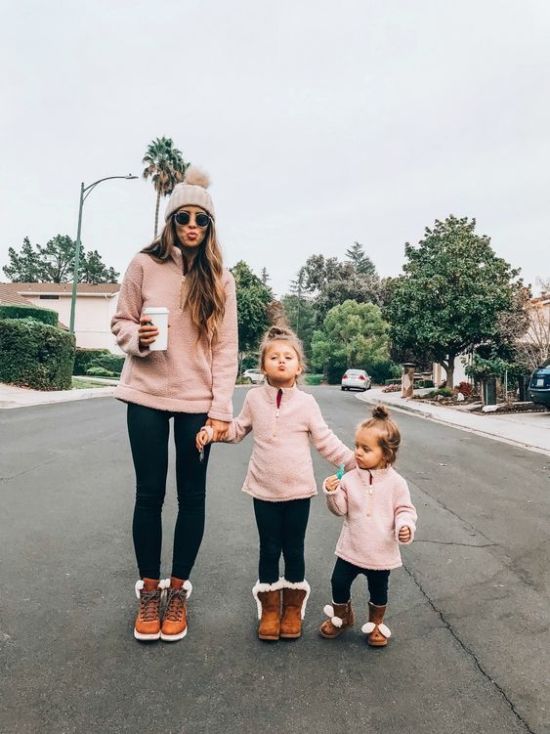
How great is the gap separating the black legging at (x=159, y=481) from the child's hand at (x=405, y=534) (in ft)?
3.10

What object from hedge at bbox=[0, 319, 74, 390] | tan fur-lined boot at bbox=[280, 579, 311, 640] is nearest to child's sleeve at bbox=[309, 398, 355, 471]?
tan fur-lined boot at bbox=[280, 579, 311, 640]

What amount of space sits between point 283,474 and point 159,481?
1.92ft

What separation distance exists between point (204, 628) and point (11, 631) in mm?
876

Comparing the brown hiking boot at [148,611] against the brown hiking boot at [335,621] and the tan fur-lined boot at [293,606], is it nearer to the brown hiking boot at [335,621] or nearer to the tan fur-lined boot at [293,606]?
the tan fur-lined boot at [293,606]

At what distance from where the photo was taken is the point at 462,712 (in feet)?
7.12

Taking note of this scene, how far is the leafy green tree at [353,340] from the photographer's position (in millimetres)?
50513

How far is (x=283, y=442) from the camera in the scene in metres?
2.80

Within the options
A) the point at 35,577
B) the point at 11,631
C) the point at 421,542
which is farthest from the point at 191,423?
the point at 421,542

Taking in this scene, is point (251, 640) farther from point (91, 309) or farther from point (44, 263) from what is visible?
point (44, 263)

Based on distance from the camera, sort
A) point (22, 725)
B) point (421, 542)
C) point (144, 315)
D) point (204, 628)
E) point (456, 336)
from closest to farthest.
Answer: point (22, 725)
point (144, 315)
point (204, 628)
point (421, 542)
point (456, 336)

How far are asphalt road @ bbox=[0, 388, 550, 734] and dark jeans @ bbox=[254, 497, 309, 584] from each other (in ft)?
0.96

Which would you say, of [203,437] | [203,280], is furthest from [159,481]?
[203,280]

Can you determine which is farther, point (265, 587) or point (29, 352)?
point (29, 352)

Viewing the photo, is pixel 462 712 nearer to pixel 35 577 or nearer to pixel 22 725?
pixel 22 725
